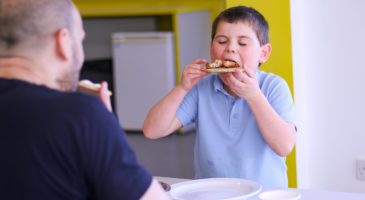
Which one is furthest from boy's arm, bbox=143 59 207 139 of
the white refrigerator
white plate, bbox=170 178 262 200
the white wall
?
the white refrigerator

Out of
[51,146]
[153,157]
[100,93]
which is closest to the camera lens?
[51,146]

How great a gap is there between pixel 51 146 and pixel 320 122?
187 cm

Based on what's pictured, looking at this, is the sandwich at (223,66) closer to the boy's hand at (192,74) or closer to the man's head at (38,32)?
the boy's hand at (192,74)

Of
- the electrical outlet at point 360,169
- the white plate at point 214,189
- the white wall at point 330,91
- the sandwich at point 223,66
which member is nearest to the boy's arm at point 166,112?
the sandwich at point 223,66

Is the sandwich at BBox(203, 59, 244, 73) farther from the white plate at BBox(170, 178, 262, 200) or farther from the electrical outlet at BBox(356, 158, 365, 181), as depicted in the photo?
the electrical outlet at BBox(356, 158, 365, 181)

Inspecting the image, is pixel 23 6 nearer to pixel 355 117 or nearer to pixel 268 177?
pixel 268 177

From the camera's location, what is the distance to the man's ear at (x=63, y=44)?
0.99m

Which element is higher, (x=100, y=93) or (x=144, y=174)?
(x=100, y=93)

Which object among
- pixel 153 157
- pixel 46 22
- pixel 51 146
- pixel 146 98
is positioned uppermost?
pixel 46 22

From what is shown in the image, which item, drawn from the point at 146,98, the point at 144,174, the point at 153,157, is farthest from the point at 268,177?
the point at 146,98

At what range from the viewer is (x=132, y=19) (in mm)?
5656

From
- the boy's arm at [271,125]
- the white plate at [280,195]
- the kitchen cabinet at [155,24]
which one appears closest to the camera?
the white plate at [280,195]

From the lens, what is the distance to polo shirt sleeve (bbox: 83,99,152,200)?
922 millimetres

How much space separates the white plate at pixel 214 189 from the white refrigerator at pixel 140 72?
10.5ft
